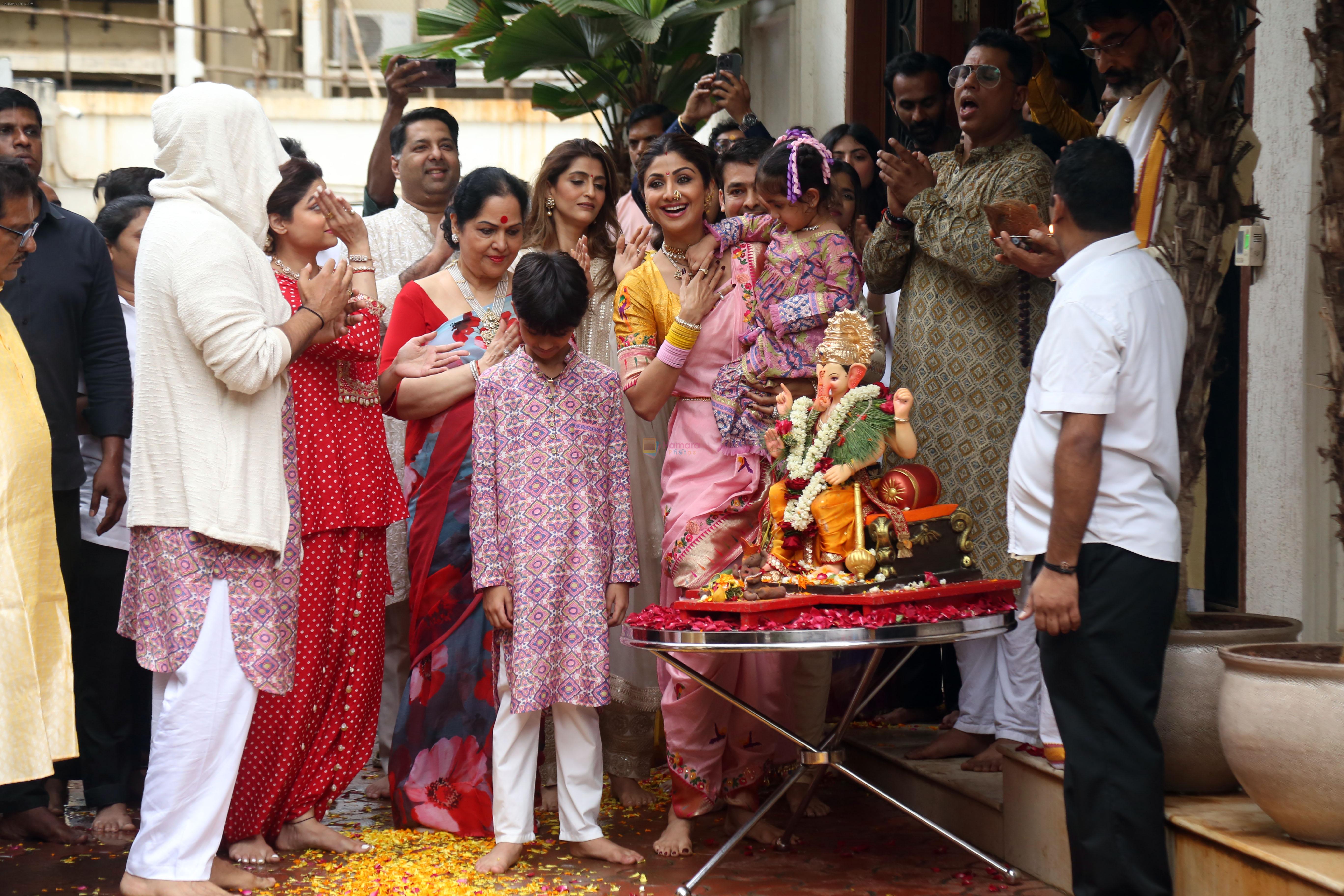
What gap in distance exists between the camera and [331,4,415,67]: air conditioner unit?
18.6 m

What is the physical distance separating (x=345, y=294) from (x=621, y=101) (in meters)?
5.59

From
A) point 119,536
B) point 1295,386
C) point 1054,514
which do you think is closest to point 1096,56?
point 1295,386

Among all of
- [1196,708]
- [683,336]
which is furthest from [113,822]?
[1196,708]

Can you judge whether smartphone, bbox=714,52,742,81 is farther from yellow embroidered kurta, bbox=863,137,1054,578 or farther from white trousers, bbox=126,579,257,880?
white trousers, bbox=126,579,257,880

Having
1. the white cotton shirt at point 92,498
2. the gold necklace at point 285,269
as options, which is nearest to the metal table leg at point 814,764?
the gold necklace at point 285,269

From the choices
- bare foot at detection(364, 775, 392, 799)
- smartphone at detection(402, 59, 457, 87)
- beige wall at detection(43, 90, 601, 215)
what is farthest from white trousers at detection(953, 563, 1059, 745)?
beige wall at detection(43, 90, 601, 215)

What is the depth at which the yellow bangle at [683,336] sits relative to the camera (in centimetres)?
412

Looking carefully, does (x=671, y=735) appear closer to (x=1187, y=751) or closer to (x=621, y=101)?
(x=1187, y=751)

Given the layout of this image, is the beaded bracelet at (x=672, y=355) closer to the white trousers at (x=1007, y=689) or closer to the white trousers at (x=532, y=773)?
the white trousers at (x=532, y=773)

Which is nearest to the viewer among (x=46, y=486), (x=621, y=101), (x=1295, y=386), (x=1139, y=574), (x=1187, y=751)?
(x=1139, y=574)

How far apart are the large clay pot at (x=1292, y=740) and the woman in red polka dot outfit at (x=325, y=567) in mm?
2525

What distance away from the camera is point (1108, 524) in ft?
10.2

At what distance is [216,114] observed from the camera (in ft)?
12.2

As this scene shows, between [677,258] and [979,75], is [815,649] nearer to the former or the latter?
[677,258]
